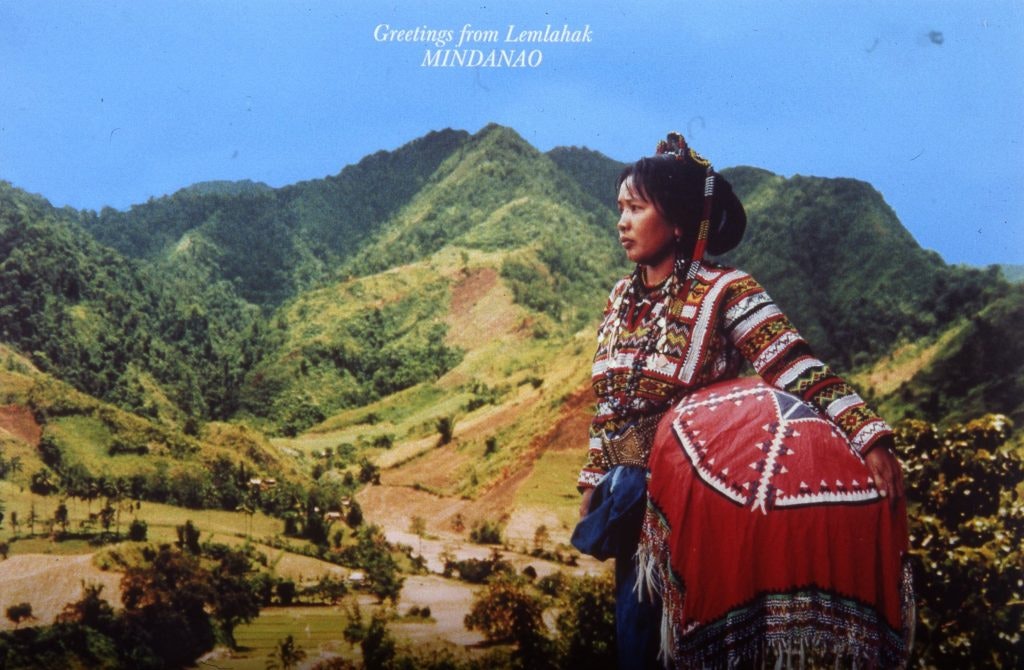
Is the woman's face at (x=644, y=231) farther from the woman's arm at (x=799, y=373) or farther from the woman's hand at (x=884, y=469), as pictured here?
the woman's hand at (x=884, y=469)

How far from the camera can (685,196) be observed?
344cm

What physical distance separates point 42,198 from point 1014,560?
16.8 feet

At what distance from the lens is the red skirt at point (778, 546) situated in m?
3.08

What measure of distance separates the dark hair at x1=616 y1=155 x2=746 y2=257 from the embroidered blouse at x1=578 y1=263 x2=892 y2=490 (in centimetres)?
14

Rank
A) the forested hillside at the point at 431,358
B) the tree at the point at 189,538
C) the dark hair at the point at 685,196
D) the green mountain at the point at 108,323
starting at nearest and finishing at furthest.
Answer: the dark hair at the point at 685,196 < the forested hillside at the point at 431,358 < the tree at the point at 189,538 < the green mountain at the point at 108,323

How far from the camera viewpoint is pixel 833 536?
3076mm

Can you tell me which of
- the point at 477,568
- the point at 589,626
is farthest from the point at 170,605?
the point at 589,626

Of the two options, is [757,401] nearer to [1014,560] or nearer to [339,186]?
[1014,560]

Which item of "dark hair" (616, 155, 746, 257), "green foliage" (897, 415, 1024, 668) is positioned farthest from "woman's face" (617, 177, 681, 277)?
"green foliage" (897, 415, 1024, 668)

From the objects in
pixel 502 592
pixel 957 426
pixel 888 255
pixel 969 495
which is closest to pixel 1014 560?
pixel 969 495

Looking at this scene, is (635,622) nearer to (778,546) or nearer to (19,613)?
(778,546)

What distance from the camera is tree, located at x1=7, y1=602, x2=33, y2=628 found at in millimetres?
4566

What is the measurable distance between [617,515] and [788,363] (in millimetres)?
760

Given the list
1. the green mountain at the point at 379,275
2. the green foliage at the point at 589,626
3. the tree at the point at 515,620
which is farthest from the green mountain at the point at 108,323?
the green foliage at the point at 589,626
